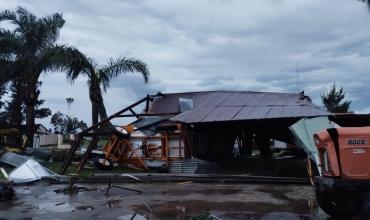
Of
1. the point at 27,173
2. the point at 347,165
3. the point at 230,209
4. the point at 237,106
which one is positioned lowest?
the point at 230,209

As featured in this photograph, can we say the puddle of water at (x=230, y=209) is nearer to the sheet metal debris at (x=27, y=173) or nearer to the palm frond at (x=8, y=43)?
the sheet metal debris at (x=27, y=173)

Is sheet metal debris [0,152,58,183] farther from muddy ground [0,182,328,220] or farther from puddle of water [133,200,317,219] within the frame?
puddle of water [133,200,317,219]

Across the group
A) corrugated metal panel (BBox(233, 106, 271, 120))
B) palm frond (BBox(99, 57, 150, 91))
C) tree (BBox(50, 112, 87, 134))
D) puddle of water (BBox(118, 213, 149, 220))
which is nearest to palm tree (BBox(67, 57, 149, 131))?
palm frond (BBox(99, 57, 150, 91))

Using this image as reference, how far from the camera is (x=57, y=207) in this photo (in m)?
11.6

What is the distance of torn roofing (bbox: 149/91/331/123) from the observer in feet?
58.9

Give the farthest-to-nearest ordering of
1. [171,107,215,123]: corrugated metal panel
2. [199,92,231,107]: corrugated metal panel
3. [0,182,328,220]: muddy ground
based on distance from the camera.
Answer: [199,92,231,107]: corrugated metal panel < [171,107,215,123]: corrugated metal panel < [0,182,328,220]: muddy ground

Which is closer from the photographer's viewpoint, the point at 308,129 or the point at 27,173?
the point at 308,129

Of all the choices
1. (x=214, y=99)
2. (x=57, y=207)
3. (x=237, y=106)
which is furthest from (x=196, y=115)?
(x=57, y=207)

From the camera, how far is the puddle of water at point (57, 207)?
11.2m

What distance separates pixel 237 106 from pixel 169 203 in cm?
941

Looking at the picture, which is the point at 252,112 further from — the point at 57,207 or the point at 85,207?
the point at 57,207

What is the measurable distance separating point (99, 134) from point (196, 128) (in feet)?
14.3

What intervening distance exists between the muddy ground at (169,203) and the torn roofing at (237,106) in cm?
327

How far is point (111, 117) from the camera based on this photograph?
22.5m
